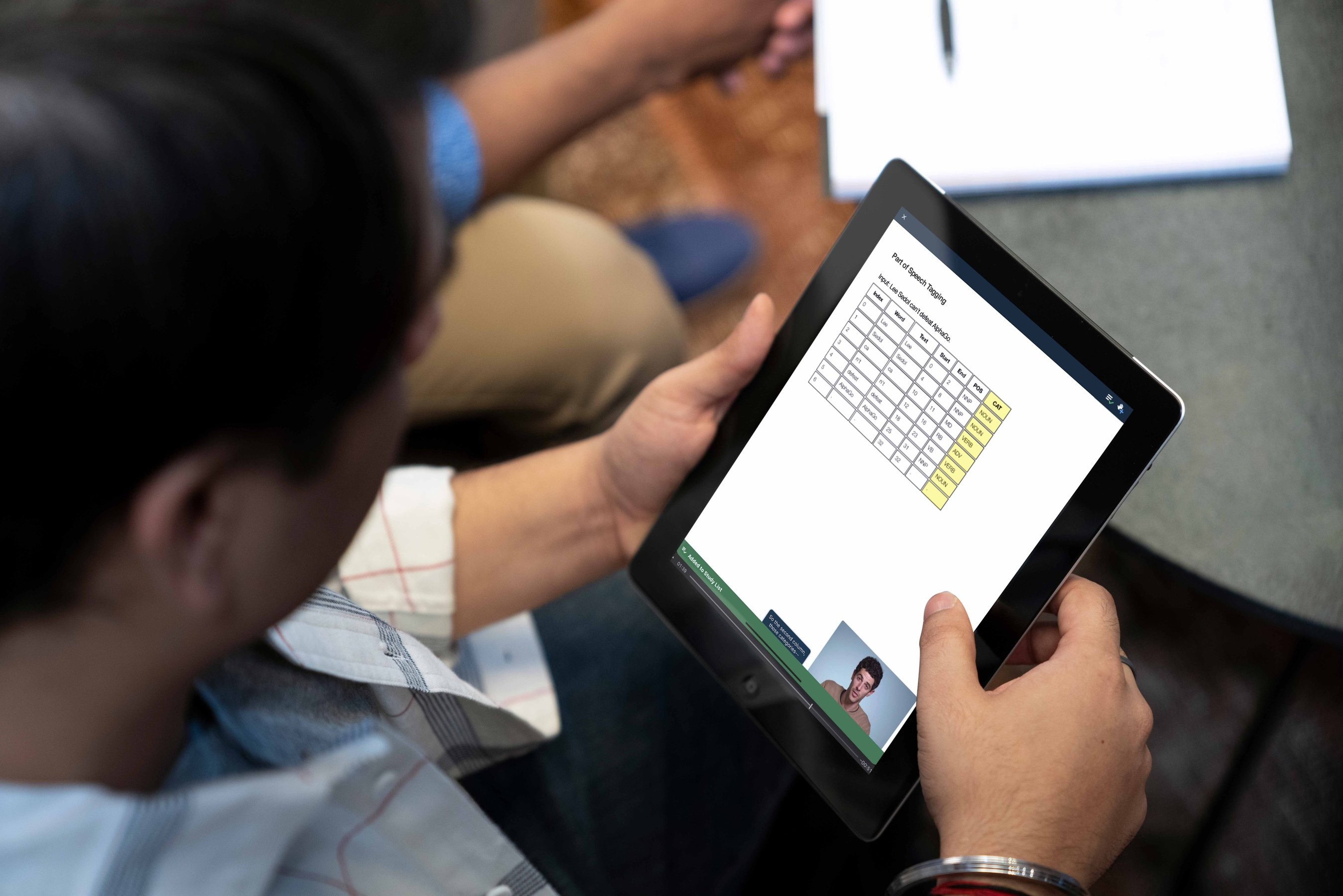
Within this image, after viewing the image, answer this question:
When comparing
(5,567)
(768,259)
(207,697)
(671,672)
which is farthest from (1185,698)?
(5,567)

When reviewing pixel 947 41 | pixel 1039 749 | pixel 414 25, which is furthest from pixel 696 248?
pixel 1039 749

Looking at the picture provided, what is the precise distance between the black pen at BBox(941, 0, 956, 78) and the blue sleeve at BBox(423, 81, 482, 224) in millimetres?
412

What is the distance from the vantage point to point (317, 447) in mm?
362

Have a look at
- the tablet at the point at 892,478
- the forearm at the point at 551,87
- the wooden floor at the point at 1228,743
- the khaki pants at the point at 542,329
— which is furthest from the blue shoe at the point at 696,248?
the tablet at the point at 892,478

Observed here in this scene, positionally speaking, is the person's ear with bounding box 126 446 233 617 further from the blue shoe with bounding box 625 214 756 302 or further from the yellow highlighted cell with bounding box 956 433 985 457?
the blue shoe with bounding box 625 214 756 302

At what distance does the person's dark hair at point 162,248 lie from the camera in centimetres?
28

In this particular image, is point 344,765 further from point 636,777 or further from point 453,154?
point 453,154

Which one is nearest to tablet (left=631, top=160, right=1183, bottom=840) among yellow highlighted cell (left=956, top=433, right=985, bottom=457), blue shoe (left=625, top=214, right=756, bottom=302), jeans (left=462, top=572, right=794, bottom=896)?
yellow highlighted cell (left=956, top=433, right=985, bottom=457)

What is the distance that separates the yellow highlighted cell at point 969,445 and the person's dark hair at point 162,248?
347mm

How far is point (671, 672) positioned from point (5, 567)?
515mm

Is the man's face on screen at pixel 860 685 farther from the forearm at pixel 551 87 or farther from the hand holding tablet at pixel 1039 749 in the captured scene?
the forearm at pixel 551 87

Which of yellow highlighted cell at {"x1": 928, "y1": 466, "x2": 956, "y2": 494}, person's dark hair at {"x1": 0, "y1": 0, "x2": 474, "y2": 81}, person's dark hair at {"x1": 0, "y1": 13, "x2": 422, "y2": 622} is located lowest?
yellow highlighted cell at {"x1": 928, "y1": 466, "x2": 956, "y2": 494}

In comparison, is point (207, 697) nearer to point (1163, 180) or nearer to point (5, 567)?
point (5, 567)

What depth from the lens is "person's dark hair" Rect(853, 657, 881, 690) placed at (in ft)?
1.92
